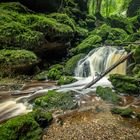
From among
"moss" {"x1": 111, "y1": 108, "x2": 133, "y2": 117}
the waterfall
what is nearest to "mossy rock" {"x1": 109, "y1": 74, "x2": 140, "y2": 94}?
"moss" {"x1": 111, "y1": 108, "x2": 133, "y2": 117}

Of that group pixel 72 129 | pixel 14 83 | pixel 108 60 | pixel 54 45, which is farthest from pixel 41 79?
pixel 72 129

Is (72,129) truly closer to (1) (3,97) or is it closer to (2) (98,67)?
(1) (3,97)

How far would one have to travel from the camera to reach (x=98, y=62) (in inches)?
623

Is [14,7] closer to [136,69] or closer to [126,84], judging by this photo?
[136,69]

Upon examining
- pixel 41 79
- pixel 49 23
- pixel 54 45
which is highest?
pixel 49 23

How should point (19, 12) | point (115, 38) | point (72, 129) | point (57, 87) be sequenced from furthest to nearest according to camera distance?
point (115, 38), point (19, 12), point (57, 87), point (72, 129)

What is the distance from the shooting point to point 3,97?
32.0 ft

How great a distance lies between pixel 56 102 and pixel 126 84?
386cm

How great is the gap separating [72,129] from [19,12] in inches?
476

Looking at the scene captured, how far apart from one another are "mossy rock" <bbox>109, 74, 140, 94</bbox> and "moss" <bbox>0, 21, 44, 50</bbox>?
5.62m

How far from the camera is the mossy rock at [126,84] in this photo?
1030 centimetres

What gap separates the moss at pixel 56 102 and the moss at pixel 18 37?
5.93 metres

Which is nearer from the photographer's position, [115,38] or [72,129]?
[72,129]

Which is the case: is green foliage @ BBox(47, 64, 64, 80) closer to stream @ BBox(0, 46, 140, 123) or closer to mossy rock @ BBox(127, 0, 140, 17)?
stream @ BBox(0, 46, 140, 123)
